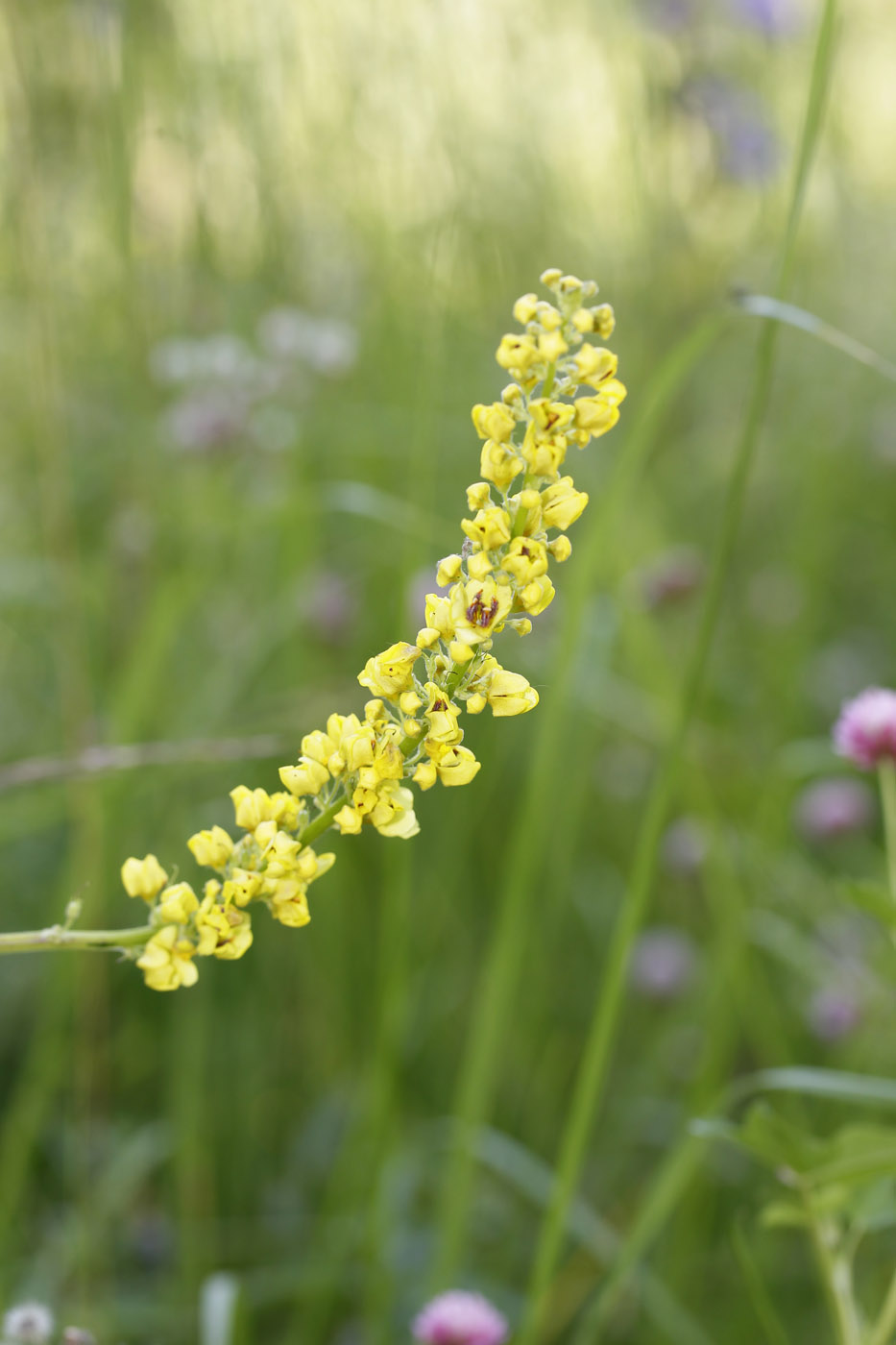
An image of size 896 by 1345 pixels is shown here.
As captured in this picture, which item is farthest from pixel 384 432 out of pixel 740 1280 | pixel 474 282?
pixel 740 1280

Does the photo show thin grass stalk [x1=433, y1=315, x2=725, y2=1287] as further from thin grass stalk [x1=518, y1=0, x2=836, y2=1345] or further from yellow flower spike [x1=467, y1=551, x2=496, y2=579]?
yellow flower spike [x1=467, y1=551, x2=496, y2=579]

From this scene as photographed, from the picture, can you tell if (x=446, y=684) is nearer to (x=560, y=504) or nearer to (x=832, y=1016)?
(x=560, y=504)

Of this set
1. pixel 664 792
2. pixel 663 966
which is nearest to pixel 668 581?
→ pixel 663 966

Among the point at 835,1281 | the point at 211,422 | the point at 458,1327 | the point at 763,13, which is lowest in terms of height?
the point at 458,1327

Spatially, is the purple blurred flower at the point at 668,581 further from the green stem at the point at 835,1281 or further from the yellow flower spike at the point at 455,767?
the yellow flower spike at the point at 455,767

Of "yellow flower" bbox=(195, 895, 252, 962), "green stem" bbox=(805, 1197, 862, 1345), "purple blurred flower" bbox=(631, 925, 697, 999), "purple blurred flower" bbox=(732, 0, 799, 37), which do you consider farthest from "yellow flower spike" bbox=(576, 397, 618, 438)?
"purple blurred flower" bbox=(732, 0, 799, 37)

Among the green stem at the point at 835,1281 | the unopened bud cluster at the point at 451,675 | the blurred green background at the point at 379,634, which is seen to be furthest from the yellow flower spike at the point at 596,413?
the green stem at the point at 835,1281
